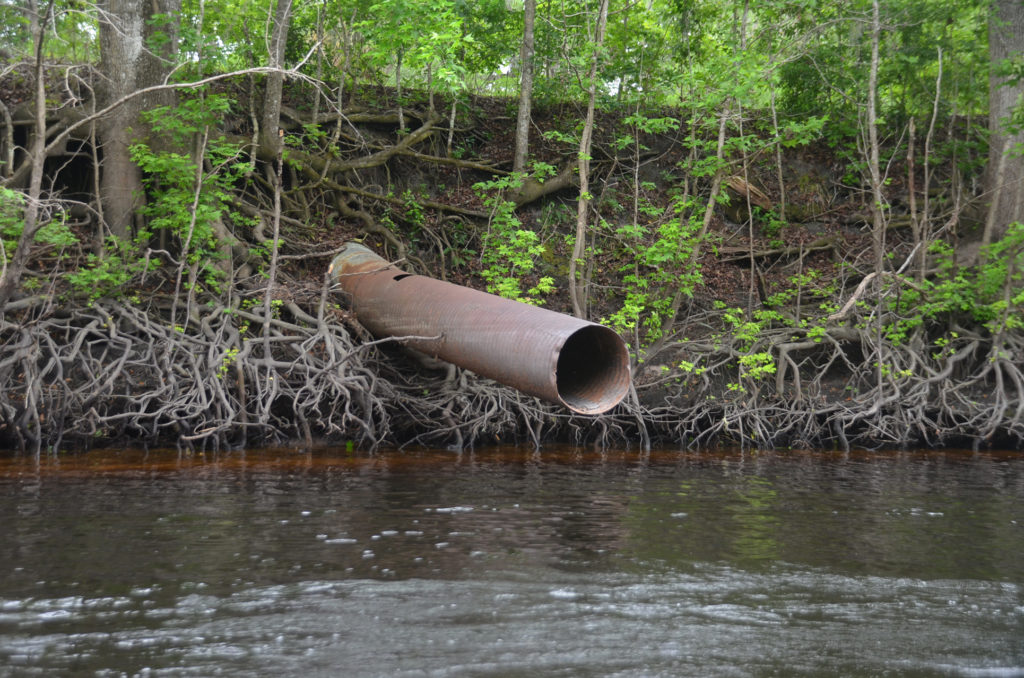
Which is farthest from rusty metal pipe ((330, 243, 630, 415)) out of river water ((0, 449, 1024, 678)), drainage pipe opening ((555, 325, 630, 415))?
river water ((0, 449, 1024, 678))

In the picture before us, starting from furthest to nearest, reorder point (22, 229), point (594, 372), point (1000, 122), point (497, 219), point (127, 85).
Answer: point (497, 219) < point (1000, 122) < point (127, 85) < point (22, 229) < point (594, 372)

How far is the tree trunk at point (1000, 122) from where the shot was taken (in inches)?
447

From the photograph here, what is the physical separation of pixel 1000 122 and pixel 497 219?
20.6 ft

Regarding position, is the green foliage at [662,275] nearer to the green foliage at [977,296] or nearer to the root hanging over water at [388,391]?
the root hanging over water at [388,391]

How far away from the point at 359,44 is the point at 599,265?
18.1 feet

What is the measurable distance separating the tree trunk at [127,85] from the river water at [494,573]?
10.9ft

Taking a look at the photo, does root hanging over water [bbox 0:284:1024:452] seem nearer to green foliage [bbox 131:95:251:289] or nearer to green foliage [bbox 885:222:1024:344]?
green foliage [bbox 885:222:1024:344]

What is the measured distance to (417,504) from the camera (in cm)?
629

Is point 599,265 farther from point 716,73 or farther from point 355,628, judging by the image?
point 355,628

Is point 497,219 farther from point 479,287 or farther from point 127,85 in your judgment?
point 127,85

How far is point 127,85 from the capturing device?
10086 millimetres

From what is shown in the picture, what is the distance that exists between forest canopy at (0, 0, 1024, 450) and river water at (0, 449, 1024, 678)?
1.47 m

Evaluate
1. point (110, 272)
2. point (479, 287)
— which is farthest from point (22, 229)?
point (479, 287)

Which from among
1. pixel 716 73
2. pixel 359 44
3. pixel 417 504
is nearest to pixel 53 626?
pixel 417 504
